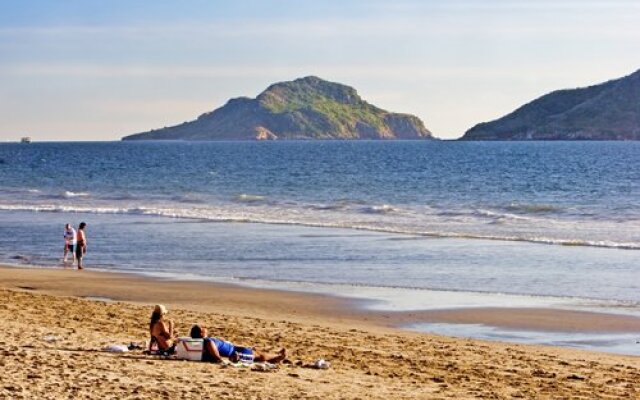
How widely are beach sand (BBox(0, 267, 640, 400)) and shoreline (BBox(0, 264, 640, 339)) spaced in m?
0.08

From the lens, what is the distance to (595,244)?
32.8 meters

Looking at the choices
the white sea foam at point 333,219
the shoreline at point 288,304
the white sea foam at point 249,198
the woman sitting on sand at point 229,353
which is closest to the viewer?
the woman sitting on sand at point 229,353

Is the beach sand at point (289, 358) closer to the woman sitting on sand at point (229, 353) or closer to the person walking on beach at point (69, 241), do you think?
the woman sitting on sand at point (229, 353)

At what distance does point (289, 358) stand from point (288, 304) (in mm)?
Result: 6294

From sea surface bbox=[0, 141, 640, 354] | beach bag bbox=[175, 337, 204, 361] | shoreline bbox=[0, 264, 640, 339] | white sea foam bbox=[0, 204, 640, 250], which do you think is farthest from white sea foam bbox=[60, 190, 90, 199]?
beach bag bbox=[175, 337, 204, 361]

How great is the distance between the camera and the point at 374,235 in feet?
120

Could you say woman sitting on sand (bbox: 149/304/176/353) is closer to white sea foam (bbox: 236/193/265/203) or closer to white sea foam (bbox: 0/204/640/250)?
white sea foam (bbox: 0/204/640/250)

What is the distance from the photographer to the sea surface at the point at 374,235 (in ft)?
77.2

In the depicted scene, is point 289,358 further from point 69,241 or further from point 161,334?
point 69,241

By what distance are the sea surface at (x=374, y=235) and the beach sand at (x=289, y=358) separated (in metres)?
1.56

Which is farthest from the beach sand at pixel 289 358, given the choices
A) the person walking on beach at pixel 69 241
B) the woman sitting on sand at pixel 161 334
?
the person walking on beach at pixel 69 241

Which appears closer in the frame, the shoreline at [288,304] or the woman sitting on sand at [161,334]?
the woman sitting on sand at [161,334]

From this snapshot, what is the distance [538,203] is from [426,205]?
247 inches

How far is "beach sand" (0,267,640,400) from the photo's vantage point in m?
12.5
